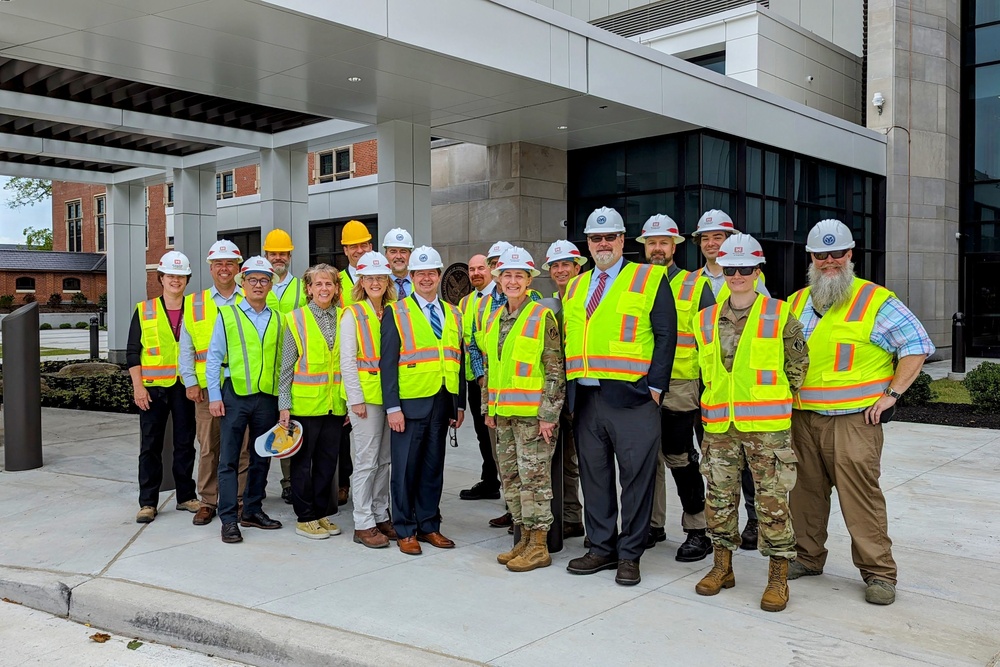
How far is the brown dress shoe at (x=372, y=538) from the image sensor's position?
6.25 metres

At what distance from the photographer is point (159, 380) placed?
696cm

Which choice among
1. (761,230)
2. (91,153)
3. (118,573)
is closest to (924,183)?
(761,230)

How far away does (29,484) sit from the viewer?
8.45 metres

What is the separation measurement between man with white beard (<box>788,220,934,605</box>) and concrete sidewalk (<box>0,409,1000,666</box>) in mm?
329

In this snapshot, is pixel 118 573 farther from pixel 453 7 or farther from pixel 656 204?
pixel 656 204

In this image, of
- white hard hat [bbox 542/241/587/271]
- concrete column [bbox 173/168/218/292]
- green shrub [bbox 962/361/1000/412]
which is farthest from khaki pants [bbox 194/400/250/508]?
concrete column [bbox 173/168/218/292]

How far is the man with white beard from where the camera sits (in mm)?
5062

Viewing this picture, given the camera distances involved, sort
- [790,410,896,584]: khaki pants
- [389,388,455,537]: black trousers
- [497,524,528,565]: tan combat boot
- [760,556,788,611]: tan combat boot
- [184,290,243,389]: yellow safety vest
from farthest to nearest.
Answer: [184,290,243,389]: yellow safety vest, [389,388,455,537]: black trousers, [497,524,528,565]: tan combat boot, [790,410,896,584]: khaki pants, [760,556,788,611]: tan combat boot

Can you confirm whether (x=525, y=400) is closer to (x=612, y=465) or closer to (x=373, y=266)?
(x=612, y=465)

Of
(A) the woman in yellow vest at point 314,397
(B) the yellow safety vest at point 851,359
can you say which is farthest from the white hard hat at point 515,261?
(B) the yellow safety vest at point 851,359

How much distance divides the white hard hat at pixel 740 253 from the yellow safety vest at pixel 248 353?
3430 mm


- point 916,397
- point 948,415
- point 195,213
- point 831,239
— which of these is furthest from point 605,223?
point 195,213

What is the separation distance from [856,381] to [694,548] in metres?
1.61

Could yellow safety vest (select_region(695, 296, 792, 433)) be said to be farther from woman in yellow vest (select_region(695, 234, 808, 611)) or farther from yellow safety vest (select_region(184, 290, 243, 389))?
yellow safety vest (select_region(184, 290, 243, 389))
